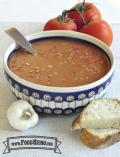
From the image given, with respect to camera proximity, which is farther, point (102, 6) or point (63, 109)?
point (102, 6)

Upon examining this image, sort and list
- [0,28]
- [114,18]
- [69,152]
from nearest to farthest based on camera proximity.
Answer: [69,152], [0,28], [114,18]

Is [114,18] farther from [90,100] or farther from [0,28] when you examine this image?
[90,100]

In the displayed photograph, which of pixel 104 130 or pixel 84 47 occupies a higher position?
pixel 84 47

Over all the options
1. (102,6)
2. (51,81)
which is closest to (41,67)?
(51,81)

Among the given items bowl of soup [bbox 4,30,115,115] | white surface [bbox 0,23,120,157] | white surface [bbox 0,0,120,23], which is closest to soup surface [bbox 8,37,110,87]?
bowl of soup [bbox 4,30,115,115]

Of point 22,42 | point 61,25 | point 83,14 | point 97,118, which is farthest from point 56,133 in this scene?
point 83,14

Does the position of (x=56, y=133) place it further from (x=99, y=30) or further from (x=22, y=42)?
(x=99, y=30)

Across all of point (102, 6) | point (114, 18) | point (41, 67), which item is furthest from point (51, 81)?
point (102, 6)

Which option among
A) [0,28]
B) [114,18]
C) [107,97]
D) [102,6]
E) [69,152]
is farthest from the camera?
[102,6]
